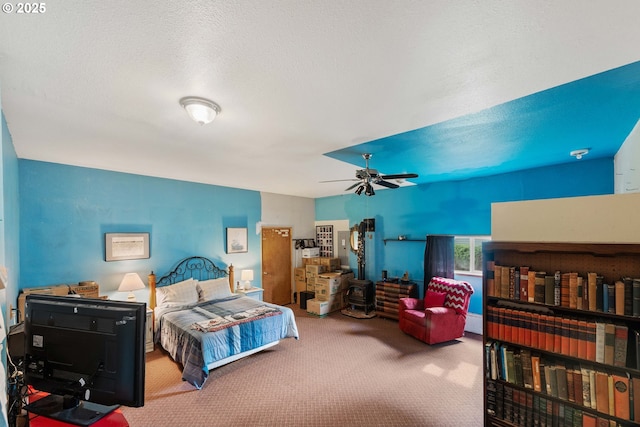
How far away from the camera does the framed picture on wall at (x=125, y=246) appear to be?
158 inches

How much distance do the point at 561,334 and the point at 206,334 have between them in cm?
344

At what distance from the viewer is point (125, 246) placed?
13.7 ft

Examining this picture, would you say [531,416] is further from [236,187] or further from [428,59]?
[236,187]

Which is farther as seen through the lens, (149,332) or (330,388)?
(149,332)

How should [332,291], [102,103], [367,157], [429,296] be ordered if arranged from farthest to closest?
[332,291], [429,296], [367,157], [102,103]

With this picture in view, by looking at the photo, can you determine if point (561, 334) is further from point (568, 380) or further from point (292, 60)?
point (292, 60)

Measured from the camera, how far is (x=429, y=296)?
474 cm

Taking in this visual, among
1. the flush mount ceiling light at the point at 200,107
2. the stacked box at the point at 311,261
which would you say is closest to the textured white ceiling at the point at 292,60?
the flush mount ceiling light at the point at 200,107

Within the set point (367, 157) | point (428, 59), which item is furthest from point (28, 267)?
point (428, 59)

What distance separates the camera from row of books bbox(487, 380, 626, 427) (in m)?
1.76

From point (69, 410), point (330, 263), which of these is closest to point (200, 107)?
point (69, 410)

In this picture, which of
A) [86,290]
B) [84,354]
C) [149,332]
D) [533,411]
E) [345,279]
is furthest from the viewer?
[345,279]

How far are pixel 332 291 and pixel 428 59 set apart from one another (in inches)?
205

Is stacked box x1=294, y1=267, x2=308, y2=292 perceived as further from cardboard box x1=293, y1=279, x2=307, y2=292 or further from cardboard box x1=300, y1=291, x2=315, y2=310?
cardboard box x1=300, y1=291, x2=315, y2=310
